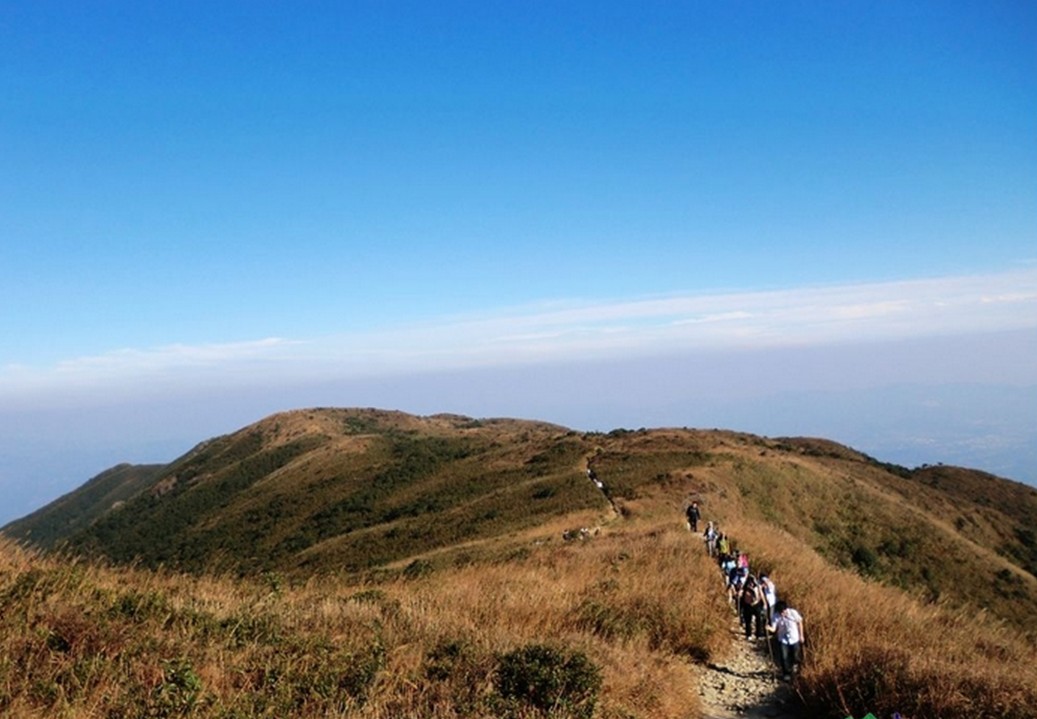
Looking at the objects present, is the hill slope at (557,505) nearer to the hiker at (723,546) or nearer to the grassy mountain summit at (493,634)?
the grassy mountain summit at (493,634)

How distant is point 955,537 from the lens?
43188 millimetres

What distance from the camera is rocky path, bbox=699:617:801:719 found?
7844mm

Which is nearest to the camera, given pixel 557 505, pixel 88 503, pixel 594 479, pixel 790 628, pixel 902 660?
pixel 902 660

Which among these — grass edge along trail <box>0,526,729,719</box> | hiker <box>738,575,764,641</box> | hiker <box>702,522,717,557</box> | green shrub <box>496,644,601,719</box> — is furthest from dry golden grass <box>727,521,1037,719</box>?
hiker <box>702,522,717,557</box>

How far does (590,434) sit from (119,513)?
230 ft

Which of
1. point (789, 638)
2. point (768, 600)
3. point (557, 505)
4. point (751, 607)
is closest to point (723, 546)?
point (751, 607)

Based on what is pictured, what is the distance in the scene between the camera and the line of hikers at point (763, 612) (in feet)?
30.6

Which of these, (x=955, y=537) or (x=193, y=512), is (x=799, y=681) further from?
(x=193, y=512)

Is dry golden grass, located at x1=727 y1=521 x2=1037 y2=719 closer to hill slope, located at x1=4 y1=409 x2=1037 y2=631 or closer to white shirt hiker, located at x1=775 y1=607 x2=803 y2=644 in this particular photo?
white shirt hiker, located at x1=775 y1=607 x2=803 y2=644

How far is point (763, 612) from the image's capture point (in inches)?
460

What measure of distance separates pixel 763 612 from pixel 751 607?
15.9 inches

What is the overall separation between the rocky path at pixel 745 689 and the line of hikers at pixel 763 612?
0.89 ft

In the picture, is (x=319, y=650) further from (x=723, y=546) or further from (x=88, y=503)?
(x=88, y=503)

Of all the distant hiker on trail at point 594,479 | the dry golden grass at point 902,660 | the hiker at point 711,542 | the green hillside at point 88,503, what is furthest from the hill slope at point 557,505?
the green hillside at point 88,503
